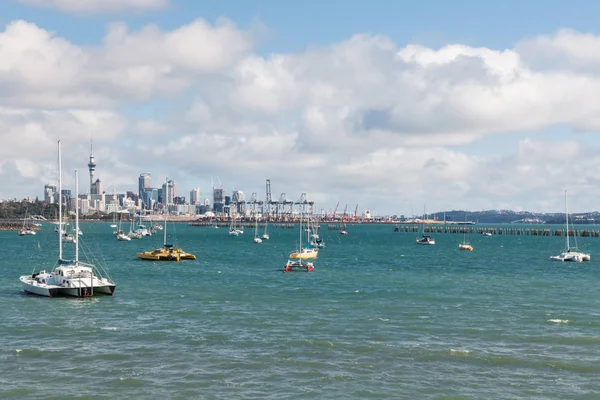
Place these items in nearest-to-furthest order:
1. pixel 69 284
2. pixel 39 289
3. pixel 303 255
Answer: pixel 69 284 → pixel 39 289 → pixel 303 255

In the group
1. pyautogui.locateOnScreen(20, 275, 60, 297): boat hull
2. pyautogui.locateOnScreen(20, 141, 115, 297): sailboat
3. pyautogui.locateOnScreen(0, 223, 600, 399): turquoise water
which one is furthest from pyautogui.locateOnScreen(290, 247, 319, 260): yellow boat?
pyautogui.locateOnScreen(20, 275, 60, 297): boat hull

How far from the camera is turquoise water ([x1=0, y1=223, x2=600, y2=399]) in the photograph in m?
37.8

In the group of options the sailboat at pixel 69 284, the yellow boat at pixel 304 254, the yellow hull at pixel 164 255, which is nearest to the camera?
the sailboat at pixel 69 284

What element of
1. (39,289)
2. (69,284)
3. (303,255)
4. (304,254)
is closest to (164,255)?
(303,255)

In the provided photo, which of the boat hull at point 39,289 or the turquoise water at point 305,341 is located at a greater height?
the boat hull at point 39,289

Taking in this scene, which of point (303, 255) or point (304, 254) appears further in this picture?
point (304, 254)

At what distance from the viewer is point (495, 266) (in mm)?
125125

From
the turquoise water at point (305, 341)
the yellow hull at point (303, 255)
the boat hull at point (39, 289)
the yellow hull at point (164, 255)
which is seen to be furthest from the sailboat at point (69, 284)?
the yellow hull at point (303, 255)

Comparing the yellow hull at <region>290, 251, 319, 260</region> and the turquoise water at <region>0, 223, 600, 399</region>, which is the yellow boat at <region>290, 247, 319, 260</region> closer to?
the yellow hull at <region>290, 251, 319, 260</region>

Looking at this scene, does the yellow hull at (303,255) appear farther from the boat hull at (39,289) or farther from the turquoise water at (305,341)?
the boat hull at (39,289)

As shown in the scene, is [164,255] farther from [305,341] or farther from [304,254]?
[305,341]

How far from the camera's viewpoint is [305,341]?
48969 mm

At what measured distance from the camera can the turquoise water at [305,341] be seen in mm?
37781

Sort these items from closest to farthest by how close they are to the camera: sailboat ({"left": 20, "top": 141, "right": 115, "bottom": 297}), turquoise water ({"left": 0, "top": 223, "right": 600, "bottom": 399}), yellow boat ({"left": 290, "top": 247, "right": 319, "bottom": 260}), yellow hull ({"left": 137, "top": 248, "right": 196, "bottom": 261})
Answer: turquoise water ({"left": 0, "top": 223, "right": 600, "bottom": 399}), sailboat ({"left": 20, "top": 141, "right": 115, "bottom": 297}), yellow hull ({"left": 137, "top": 248, "right": 196, "bottom": 261}), yellow boat ({"left": 290, "top": 247, "right": 319, "bottom": 260})
